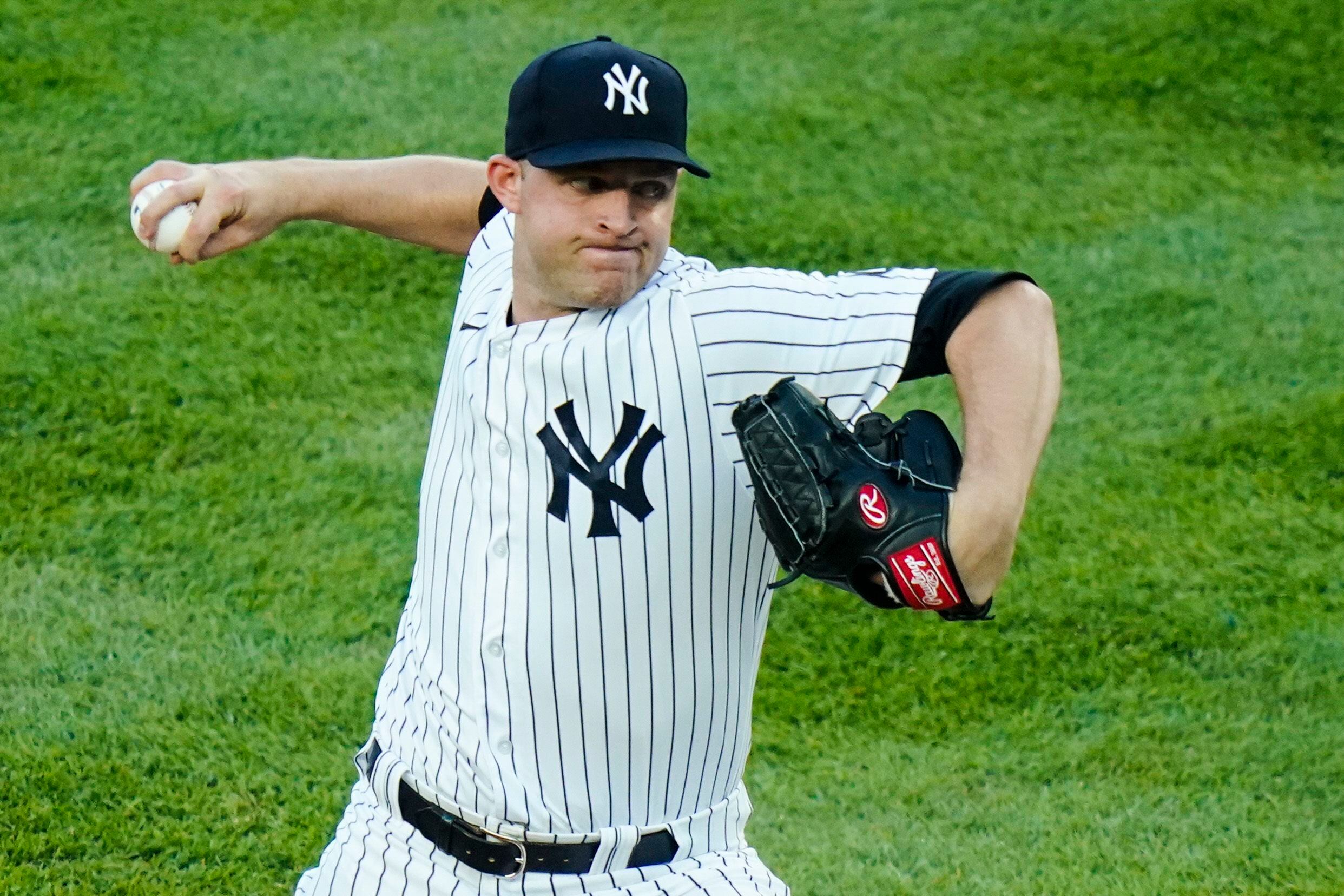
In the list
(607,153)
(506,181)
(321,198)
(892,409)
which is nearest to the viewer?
(607,153)

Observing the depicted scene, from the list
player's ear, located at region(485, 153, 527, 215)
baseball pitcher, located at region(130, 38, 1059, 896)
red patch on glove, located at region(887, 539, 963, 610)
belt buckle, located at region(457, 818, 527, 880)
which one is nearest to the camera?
red patch on glove, located at region(887, 539, 963, 610)

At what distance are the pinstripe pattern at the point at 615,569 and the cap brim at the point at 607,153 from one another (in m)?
0.21

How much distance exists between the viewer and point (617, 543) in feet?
9.08

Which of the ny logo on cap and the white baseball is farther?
the white baseball

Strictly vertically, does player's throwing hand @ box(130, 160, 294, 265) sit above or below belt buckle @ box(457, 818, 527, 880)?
above

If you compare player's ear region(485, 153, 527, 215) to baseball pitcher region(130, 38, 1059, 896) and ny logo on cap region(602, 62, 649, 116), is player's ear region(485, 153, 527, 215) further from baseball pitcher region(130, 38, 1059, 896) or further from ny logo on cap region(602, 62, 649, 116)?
ny logo on cap region(602, 62, 649, 116)

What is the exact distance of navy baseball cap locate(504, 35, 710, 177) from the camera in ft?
9.00

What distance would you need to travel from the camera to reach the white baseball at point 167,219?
122 inches

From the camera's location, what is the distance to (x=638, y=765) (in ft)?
9.46

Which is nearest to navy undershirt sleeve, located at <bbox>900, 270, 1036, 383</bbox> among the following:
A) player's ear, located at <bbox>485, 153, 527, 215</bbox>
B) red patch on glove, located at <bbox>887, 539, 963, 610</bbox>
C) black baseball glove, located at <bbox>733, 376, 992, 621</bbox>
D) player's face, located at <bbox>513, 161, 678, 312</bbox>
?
black baseball glove, located at <bbox>733, 376, 992, 621</bbox>

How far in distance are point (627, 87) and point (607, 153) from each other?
0.40 ft

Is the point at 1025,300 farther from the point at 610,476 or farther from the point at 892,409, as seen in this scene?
the point at 892,409

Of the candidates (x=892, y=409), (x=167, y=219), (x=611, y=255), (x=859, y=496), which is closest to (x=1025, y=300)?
(x=859, y=496)

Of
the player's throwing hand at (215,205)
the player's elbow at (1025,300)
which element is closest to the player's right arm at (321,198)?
the player's throwing hand at (215,205)
